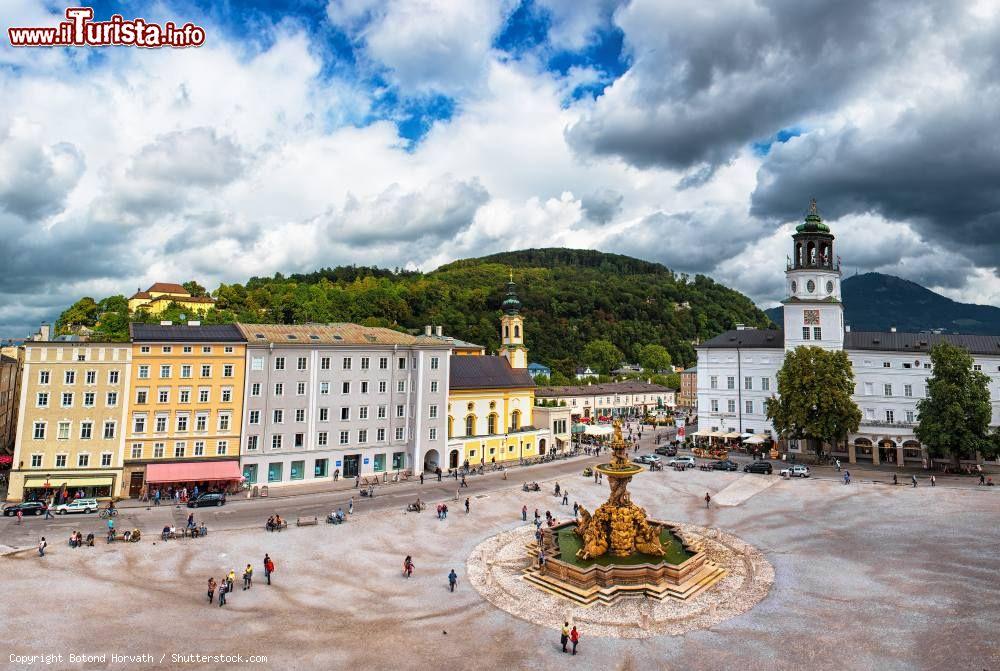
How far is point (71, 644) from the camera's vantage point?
59.8 feet

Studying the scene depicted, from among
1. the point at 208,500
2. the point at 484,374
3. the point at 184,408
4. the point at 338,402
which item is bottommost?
the point at 208,500

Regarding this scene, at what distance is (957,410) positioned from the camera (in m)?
44.4

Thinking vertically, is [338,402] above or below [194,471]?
above

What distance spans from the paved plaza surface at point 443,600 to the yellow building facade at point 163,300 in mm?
85358

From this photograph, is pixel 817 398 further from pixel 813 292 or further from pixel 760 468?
pixel 813 292

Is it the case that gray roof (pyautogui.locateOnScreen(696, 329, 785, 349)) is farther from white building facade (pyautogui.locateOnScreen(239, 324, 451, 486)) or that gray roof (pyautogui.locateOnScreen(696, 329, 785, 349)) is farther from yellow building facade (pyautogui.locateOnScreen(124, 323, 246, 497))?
yellow building facade (pyautogui.locateOnScreen(124, 323, 246, 497))

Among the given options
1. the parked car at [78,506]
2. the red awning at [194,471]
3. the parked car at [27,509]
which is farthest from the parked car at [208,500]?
the parked car at [27,509]

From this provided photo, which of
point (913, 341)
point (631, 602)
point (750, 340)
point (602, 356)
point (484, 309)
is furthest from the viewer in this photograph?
point (484, 309)

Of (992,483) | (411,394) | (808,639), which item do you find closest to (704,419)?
(992,483)

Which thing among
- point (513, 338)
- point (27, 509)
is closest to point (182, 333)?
point (27, 509)

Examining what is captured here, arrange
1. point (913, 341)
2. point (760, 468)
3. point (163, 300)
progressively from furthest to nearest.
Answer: point (163, 300)
point (913, 341)
point (760, 468)

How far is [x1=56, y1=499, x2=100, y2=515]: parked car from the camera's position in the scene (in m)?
34.3

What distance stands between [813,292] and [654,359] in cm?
9312

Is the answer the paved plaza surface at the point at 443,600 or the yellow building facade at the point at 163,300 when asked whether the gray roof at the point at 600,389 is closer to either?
the paved plaza surface at the point at 443,600
